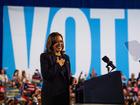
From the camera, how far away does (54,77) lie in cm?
235

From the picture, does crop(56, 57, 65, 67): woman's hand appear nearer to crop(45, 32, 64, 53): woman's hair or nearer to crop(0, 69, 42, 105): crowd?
crop(45, 32, 64, 53): woman's hair

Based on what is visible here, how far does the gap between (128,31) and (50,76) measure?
7.76 metres

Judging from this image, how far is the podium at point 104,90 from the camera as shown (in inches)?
73.2

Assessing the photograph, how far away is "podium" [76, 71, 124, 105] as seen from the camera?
1.86m

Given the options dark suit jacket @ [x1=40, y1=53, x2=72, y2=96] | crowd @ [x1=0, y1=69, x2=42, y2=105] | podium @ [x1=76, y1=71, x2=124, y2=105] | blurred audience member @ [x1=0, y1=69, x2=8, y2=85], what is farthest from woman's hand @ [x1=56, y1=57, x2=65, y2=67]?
blurred audience member @ [x1=0, y1=69, x2=8, y2=85]

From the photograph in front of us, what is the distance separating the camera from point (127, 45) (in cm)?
980

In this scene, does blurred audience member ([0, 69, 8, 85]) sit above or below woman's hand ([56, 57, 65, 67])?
above

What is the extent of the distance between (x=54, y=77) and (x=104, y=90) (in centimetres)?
53

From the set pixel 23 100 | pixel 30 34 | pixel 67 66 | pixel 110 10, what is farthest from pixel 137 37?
pixel 67 66

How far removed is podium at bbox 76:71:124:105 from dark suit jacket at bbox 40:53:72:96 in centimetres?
45

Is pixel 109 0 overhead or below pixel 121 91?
overhead

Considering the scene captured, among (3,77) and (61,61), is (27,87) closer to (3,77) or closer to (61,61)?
(3,77)

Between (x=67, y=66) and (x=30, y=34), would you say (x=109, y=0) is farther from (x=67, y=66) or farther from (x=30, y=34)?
(x=67, y=66)

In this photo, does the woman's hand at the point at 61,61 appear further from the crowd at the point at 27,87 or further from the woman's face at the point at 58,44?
the crowd at the point at 27,87
